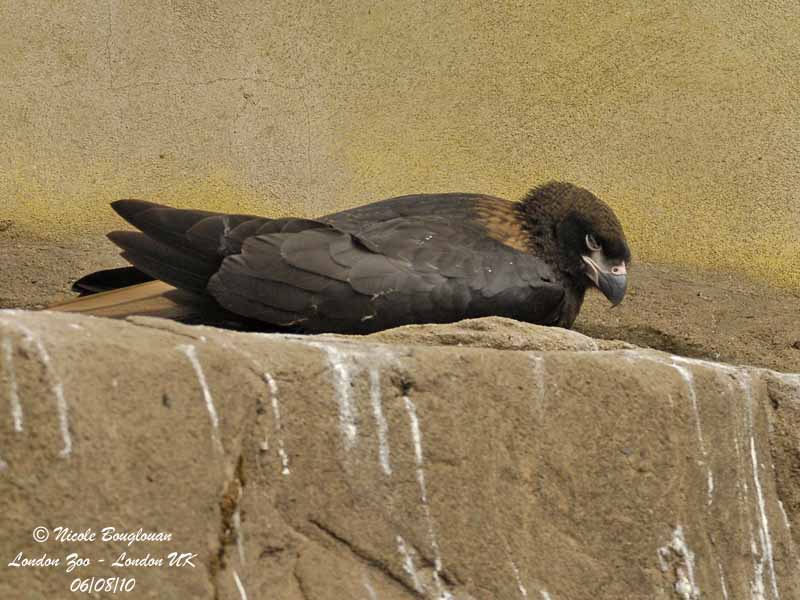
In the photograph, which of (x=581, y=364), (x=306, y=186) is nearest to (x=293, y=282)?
(x=581, y=364)

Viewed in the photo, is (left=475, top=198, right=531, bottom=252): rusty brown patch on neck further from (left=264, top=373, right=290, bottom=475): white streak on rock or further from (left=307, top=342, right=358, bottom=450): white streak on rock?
(left=264, top=373, right=290, bottom=475): white streak on rock

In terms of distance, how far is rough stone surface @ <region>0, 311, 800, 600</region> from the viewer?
10.7 ft

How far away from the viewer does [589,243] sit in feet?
19.7

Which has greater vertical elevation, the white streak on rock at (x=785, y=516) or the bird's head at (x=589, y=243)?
the bird's head at (x=589, y=243)

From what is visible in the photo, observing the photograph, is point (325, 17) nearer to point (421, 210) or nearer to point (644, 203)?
point (644, 203)

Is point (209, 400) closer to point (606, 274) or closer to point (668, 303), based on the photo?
point (606, 274)

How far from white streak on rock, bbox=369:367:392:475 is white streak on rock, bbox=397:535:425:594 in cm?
21

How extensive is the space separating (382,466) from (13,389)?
1.06 metres

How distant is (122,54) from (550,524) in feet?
19.0

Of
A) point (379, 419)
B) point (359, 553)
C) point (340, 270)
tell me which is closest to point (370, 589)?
point (359, 553)

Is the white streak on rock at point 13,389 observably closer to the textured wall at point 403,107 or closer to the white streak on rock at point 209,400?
the white streak on rock at point 209,400

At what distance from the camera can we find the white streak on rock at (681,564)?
3912mm

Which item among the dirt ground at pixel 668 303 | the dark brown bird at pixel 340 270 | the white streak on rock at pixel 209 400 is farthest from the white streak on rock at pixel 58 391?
the dirt ground at pixel 668 303

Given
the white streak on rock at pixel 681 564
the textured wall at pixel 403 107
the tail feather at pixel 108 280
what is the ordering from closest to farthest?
the white streak on rock at pixel 681 564
the tail feather at pixel 108 280
the textured wall at pixel 403 107
